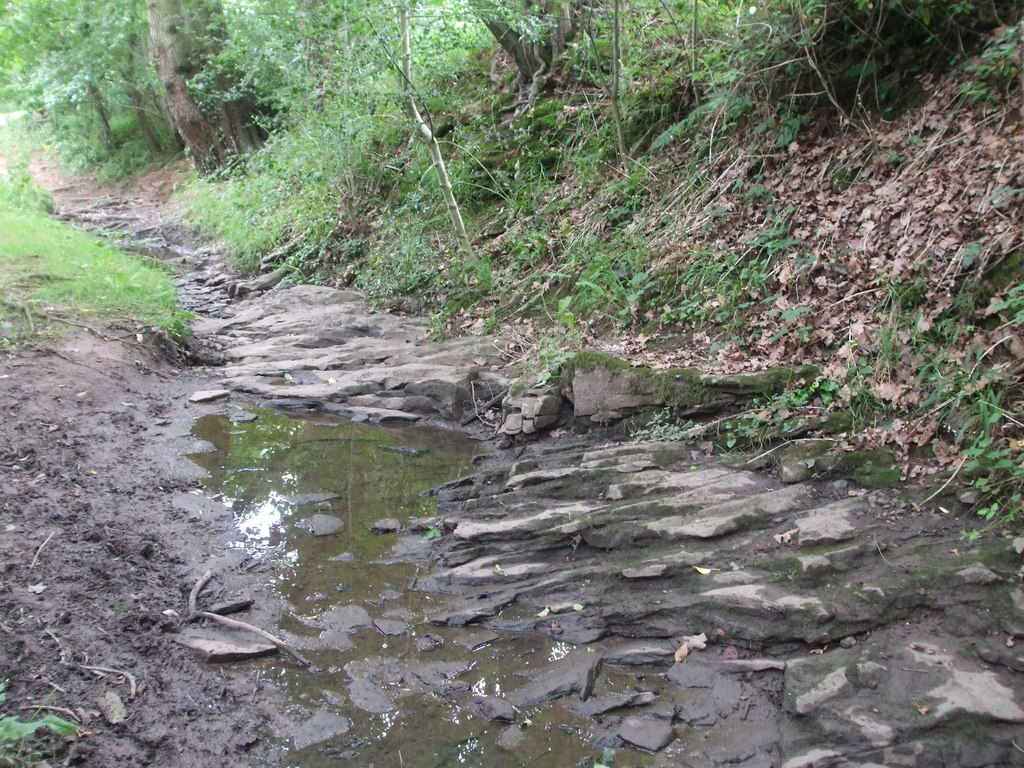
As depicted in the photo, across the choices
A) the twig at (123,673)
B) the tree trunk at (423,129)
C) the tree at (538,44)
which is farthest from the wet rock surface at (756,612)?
the tree at (538,44)

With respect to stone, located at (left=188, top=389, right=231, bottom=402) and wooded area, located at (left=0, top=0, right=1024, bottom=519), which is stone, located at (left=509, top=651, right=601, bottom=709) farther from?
stone, located at (left=188, top=389, right=231, bottom=402)

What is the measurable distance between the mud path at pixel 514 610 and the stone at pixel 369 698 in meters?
0.01

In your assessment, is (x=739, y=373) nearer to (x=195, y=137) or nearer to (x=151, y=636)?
(x=151, y=636)

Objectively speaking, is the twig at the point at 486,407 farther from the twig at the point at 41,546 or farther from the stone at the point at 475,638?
the twig at the point at 41,546

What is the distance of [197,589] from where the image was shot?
420 cm

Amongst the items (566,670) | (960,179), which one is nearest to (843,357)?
(960,179)

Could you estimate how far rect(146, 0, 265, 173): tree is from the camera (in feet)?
53.6

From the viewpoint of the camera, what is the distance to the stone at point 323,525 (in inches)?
201

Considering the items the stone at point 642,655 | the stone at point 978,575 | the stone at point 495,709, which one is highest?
the stone at point 978,575

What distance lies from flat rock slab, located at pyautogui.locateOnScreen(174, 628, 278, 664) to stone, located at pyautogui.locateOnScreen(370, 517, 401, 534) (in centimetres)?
135

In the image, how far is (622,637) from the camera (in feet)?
12.6

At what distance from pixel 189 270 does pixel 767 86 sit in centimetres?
1061

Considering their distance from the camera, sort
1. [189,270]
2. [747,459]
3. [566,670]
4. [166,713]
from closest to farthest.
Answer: [166,713] → [566,670] → [747,459] → [189,270]

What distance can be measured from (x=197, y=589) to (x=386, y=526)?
132 cm
